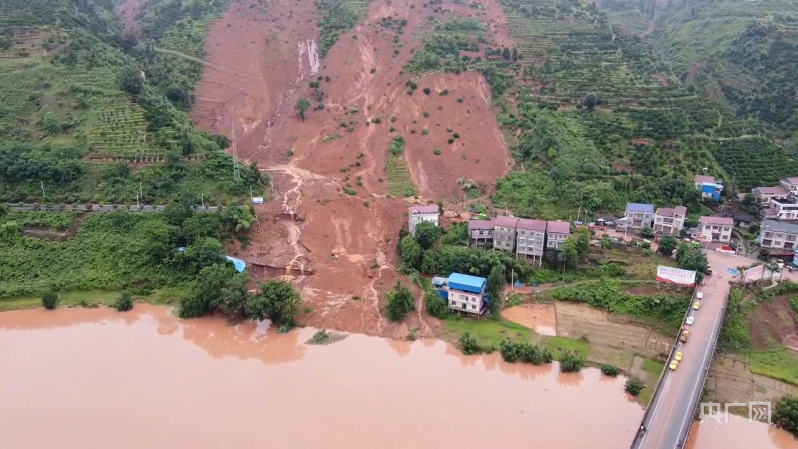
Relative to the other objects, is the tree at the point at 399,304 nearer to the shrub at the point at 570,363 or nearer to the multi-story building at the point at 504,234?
the multi-story building at the point at 504,234

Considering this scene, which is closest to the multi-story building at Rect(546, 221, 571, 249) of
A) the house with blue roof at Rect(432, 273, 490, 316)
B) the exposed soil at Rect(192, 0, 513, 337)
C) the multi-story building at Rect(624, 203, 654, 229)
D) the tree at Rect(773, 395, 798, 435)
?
the house with blue roof at Rect(432, 273, 490, 316)

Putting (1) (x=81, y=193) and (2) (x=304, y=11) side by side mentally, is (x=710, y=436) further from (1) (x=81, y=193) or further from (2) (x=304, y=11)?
(2) (x=304, y=11)

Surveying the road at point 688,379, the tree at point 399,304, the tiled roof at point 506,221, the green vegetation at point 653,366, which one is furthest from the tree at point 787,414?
the tree at point 399,304

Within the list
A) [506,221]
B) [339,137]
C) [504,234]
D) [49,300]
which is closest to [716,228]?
[506,221]

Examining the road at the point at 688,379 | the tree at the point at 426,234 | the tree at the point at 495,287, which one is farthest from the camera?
the tree at the point at 426,234

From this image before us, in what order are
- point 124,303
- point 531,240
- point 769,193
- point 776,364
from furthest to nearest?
1. point 769,193
2. point 531,240
3. point 124,303
4. point 776,364

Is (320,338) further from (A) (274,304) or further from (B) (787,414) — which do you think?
(B) (787,414)

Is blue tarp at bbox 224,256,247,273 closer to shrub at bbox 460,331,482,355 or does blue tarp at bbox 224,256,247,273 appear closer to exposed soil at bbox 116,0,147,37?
shrub at bbox 460,331,482,355
